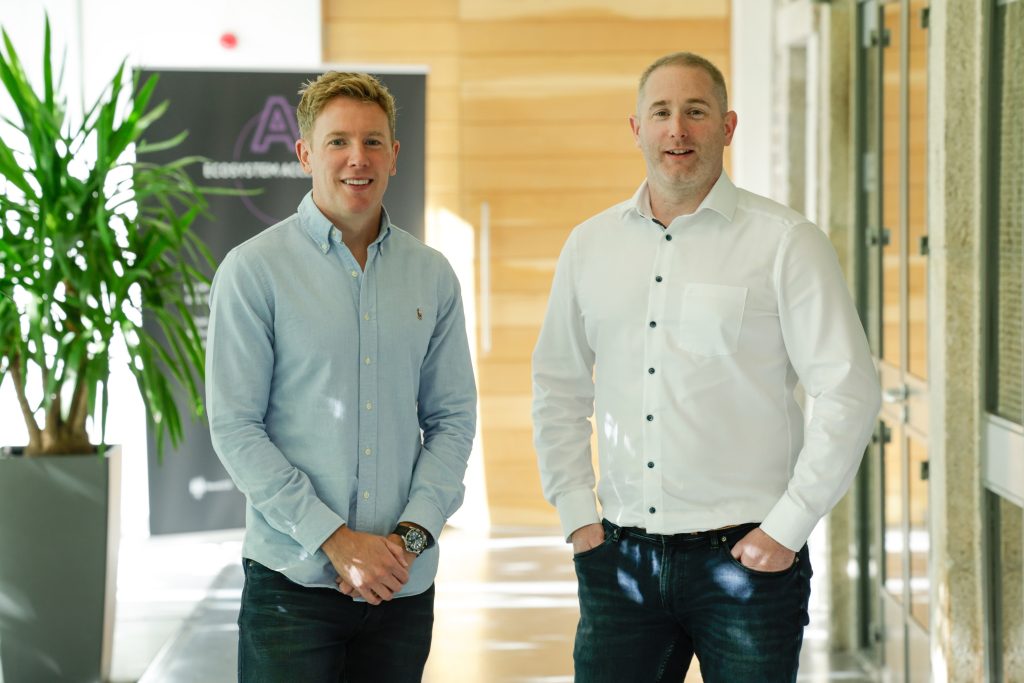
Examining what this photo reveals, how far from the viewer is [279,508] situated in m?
1.79

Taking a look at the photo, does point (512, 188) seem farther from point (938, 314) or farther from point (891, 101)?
point (938, 314)

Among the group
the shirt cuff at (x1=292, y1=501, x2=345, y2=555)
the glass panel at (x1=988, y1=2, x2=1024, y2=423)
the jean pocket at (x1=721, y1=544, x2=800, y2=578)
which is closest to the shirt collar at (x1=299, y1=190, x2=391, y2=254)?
the shirt cuff at (x1=292, y1=501, x2=345, y2=555)

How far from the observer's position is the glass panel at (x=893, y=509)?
3.60 m

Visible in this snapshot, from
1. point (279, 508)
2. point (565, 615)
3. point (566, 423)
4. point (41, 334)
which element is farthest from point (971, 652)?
point (41, 334)

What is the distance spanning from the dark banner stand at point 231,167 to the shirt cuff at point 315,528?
3544 millimetres

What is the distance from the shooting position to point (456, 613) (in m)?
4.55

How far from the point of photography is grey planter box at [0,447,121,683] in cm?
343

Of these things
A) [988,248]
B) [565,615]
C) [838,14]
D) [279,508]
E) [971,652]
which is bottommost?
[565,615]

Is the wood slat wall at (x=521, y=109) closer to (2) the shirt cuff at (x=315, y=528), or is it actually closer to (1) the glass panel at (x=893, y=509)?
(1) the glass panel at (x=893, y=509)

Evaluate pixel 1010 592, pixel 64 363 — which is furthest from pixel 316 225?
pixel 64 363

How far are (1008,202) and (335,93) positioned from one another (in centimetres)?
151

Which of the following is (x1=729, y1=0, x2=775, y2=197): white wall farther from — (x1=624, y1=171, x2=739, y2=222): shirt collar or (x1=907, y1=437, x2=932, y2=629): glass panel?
(x1=624, y1=171, x2=739, y2=222): shirt collar

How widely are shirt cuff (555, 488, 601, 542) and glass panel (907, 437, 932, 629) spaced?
1545mm

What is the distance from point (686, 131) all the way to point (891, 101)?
6.31 ft
